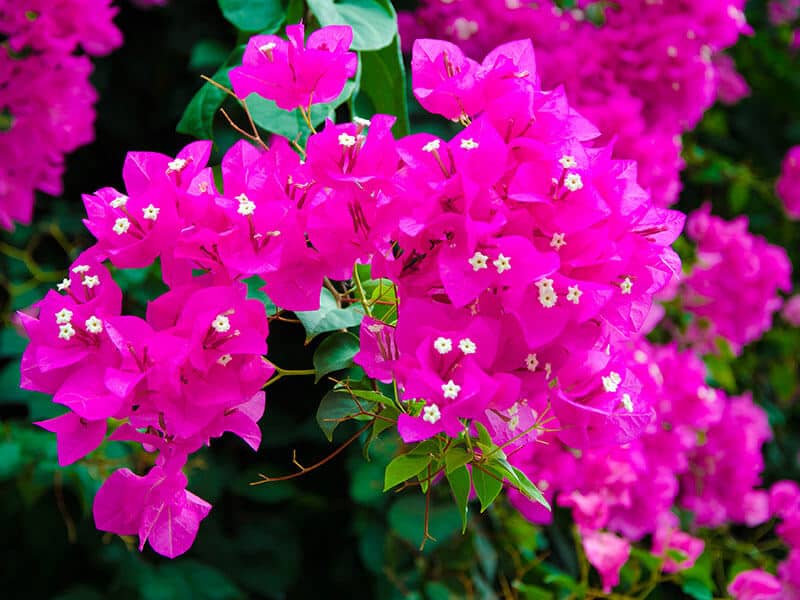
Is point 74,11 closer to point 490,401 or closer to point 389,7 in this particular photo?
point 389,7

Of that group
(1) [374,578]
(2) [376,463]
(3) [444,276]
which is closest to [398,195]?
(3) [444,276]

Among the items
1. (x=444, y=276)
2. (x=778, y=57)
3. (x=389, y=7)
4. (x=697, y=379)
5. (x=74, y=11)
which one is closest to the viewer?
(x=444, y=276)

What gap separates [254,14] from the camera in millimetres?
871

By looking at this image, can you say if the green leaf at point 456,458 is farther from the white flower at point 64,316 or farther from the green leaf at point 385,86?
the green leaf at point 385,86

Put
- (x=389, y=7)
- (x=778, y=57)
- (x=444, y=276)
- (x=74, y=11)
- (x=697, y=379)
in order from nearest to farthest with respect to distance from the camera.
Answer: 1. (x=444, y=276)
2. (x=389, y=7)
3. (x=74, y=11)
4. (x=697, y=379)
5. (x=778, y=57)

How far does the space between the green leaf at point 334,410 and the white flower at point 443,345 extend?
0.11m

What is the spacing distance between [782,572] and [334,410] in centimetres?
103

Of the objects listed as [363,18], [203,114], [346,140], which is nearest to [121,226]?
[346,140]

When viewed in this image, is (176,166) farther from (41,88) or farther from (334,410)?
(41,88)

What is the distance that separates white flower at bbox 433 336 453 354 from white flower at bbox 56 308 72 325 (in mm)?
230

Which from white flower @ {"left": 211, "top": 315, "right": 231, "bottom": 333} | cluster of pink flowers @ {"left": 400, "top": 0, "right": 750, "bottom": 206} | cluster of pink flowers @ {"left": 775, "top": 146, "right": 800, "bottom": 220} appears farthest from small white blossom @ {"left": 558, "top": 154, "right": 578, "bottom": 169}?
cluster of pink flowers @ {"left": 775, "top": 146, "right": 800, "bottom": 220}

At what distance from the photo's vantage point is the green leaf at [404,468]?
55 centimetres

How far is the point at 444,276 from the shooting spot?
1.65ft

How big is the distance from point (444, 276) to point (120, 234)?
0.72 feet
